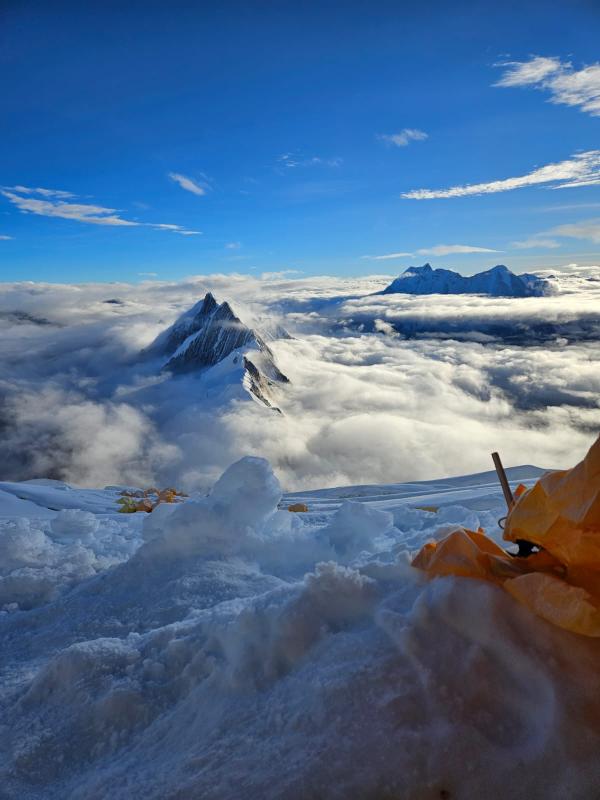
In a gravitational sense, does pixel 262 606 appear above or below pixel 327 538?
above

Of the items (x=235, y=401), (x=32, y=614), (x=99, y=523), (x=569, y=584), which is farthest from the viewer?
(x=235, y=401)

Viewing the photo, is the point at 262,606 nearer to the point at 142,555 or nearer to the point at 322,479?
the point at 142,555

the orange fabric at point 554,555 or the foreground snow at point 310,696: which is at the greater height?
the orange fabric at point 554,555

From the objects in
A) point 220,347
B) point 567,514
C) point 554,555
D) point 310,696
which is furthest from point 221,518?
point 220,347

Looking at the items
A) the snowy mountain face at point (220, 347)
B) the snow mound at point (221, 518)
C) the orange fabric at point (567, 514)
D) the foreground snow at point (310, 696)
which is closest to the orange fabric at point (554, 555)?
the orange fabric at point (567, 514)

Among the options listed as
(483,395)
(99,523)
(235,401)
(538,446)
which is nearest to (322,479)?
(235,401)

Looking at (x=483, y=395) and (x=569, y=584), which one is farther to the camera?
(x=483, y=395)

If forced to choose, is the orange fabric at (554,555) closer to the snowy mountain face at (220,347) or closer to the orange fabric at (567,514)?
the orange fabric at (567,514)
